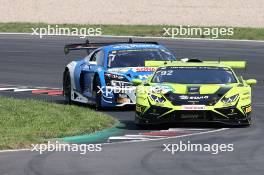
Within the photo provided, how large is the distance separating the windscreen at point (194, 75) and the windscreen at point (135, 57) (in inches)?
87.7

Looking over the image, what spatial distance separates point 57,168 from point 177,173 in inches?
56.7

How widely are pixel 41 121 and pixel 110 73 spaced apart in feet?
9.01

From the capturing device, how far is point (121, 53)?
20656 millimetres

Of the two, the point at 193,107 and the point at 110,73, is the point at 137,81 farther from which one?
the point at 110,73

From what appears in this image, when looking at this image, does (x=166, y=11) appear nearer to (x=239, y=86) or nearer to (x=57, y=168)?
(x=239, y=86)

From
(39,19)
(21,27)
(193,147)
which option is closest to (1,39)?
(21,27)

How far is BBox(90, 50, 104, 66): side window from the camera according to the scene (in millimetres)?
20622

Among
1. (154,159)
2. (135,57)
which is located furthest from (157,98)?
(154,159)
